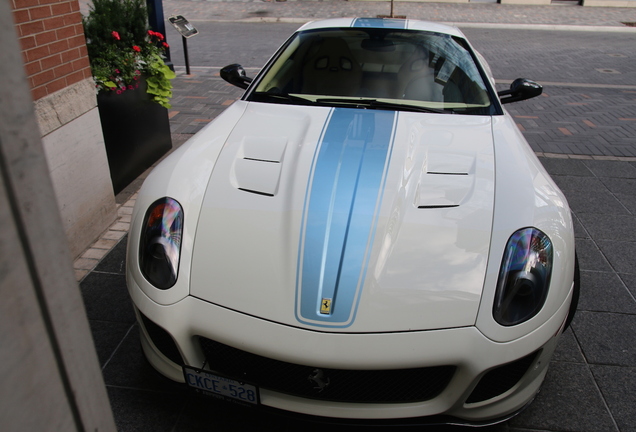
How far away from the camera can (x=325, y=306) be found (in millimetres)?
1676

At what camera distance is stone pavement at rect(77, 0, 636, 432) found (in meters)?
2.07

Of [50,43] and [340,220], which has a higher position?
[50,43]

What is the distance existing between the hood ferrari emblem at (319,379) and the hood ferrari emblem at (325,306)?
0.68 feet

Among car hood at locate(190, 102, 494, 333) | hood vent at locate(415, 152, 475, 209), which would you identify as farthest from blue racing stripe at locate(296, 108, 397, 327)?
hood vent at locate(415, 152, 475, 209)

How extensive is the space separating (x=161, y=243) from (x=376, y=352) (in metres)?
0.93

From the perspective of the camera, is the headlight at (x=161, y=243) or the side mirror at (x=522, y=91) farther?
the side mirror at (x=522, y=91)

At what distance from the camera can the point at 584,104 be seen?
691cm

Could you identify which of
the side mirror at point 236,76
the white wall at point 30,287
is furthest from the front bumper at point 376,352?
the side mirror at point 236,76

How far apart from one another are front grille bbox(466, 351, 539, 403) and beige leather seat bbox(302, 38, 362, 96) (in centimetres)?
182

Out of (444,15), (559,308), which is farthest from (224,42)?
(559,308)

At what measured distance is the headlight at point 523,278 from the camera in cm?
173

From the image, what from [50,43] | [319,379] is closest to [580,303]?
[319,379]

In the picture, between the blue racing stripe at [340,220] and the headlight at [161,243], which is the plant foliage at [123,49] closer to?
the headlight at [161,243]

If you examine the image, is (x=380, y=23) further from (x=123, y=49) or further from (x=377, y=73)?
(x=123, y=49)
